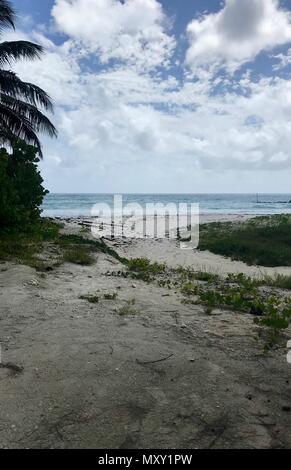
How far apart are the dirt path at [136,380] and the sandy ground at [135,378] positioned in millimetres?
12

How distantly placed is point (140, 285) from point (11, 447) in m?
6.43

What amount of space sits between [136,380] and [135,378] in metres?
0.05

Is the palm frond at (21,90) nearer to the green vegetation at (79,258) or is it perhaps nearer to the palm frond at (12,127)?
the palm frond at (12,127)

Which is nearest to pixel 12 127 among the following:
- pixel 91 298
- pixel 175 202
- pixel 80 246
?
pixel 80 246

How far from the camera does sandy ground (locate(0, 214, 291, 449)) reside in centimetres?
350

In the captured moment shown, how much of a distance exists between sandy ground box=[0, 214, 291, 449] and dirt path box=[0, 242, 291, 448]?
1 centimetres

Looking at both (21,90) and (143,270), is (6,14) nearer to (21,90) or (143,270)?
(21,90)

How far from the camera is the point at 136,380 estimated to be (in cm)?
444

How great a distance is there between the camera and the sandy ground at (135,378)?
3504mm

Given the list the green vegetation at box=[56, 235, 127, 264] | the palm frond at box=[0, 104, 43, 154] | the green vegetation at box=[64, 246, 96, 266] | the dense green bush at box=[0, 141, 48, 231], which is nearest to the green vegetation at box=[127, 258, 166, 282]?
the green vegetation at box=[64, 246, 96, 266]

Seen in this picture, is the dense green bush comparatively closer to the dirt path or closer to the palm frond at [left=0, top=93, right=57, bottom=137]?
the palm frond at [left=0, top=93, right=57, bottom=137]

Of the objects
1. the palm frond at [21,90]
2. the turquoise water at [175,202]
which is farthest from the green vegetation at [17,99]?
the turquoise water at [175,202]

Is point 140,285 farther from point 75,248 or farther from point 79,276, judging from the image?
point 75,248

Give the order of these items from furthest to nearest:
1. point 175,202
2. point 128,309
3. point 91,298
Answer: point 175,202 → point 91,298 → point 128,309
